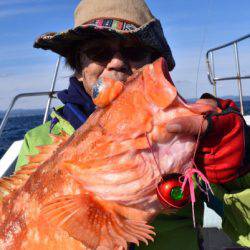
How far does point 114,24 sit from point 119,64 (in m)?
0.32

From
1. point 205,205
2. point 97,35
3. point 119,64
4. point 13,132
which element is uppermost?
point 97,35

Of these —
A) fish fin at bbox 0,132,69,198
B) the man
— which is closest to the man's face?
the man

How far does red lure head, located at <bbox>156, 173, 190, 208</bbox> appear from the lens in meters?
2.20

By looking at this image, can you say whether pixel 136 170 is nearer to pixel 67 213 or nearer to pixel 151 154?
pixel 151 154

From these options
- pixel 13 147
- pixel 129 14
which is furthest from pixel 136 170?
pixel 13 147

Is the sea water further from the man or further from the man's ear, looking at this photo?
the man's ear

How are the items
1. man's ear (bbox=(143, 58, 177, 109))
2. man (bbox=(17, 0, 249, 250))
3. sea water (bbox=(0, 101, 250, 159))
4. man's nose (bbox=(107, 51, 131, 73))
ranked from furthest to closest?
sea water (bbox=(0, 101, 250, 159)) < man's nose (bbox=(107, 51, 131, 73)) < man (bbox=(17, 0, 249, 250)) < man's ear (bbox=(143, 58, 177, 109))

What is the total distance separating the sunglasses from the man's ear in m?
1.39

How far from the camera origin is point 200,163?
2400 mm

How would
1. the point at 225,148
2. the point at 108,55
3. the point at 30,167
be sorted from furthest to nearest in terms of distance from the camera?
the point at 108,55
the point at 30,167
the point at 225,148

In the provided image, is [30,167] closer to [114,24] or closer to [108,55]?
[108,55]

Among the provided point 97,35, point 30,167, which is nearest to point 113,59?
point 97,35

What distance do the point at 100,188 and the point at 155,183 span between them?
11.5 inches

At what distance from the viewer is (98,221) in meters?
2.26
